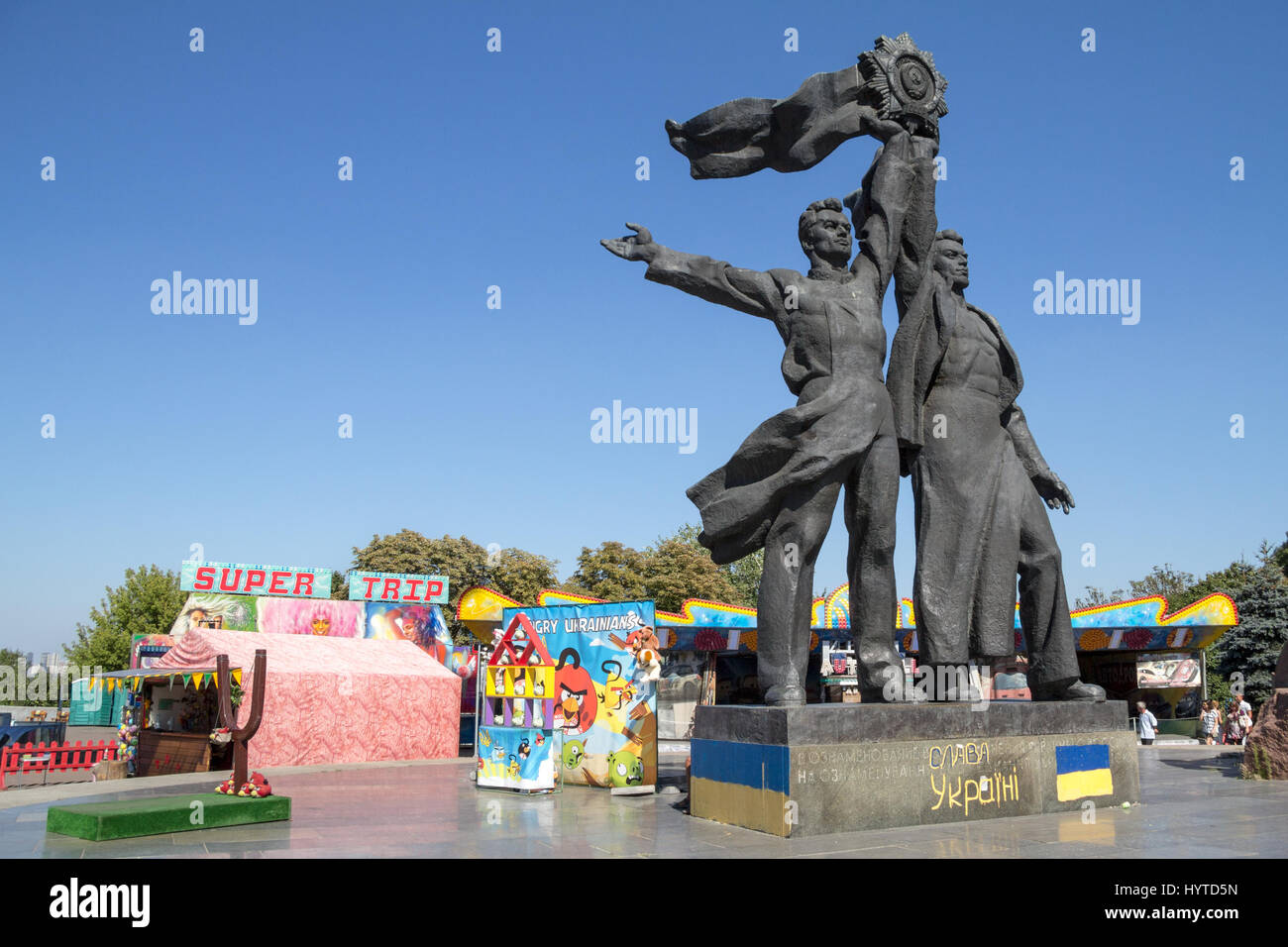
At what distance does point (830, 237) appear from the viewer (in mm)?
7938

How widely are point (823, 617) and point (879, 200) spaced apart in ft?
60.0

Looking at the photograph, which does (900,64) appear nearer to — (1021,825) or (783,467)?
(783,467)

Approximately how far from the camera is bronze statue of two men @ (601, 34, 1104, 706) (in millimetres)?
7426

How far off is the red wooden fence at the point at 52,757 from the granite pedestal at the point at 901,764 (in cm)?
1081

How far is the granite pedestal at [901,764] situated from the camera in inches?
252

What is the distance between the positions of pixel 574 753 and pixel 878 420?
230 inches

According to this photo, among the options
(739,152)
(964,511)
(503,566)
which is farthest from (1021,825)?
(503,566)

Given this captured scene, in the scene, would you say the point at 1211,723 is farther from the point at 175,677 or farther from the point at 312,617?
the point at 175,677

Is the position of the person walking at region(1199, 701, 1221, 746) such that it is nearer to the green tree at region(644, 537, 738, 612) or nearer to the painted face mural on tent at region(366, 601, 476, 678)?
the painted face mural on tent at region(366, 601, 476, 678)

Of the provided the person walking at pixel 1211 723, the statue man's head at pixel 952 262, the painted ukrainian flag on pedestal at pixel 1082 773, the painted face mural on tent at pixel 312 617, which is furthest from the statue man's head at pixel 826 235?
the person walking at pixel 1211 723

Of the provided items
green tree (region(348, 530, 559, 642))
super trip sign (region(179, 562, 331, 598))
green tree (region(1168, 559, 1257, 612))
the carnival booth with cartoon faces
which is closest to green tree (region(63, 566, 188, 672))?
green tree (region(348, 530, 559, 642))

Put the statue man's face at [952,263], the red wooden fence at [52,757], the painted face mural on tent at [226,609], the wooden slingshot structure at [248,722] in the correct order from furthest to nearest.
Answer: the painted face mural on tent at [226,609]
the red wooden fence at [52,757]
the statue man's face at [952,263]
the wooden slingshot structure at [248,722]

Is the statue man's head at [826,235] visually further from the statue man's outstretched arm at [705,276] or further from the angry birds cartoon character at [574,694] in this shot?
the angry birds cartoon character at [574,694]

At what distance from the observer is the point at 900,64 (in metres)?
8.38
